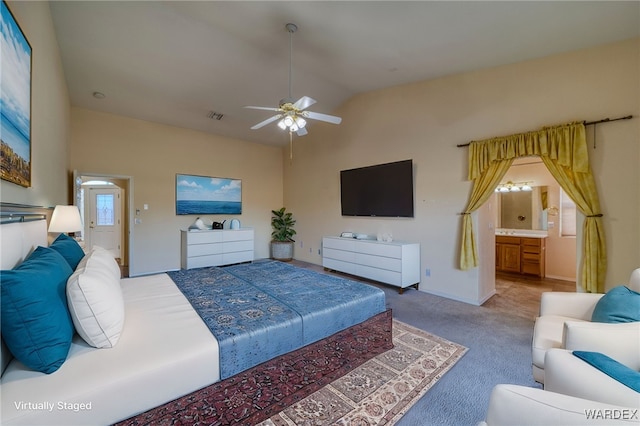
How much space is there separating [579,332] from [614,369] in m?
0.35

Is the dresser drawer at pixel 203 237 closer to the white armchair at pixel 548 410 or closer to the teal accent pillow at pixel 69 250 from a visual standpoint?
the teal accent pillow at pixel 69 250

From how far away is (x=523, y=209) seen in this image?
205 inches

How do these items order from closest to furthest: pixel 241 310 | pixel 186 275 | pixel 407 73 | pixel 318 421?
1. pixel 318 421
2. pixel 241 310
3. pixel 186 275
4. pixel 407 73

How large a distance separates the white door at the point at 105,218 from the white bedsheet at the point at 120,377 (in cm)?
654

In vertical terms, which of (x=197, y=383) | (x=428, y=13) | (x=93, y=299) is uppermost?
(x=428, y=13)

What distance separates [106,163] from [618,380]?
21.4 ft

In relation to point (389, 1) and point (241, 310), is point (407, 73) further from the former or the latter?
point (241, 310)

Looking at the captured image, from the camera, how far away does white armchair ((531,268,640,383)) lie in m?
1.29

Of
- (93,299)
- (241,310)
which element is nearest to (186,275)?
(241,310)

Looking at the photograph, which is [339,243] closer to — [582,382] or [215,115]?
[215,115]

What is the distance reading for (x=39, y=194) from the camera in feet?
7.41

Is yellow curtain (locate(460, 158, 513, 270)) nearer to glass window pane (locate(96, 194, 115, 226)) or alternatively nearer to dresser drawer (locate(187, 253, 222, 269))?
dresser drawer (locate(187, 253, 222, 269))

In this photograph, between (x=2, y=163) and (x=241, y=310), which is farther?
(x=241, y=310)

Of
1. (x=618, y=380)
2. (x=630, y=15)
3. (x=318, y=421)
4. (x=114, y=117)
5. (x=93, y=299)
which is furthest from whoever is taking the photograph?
(x=114, y=117)
